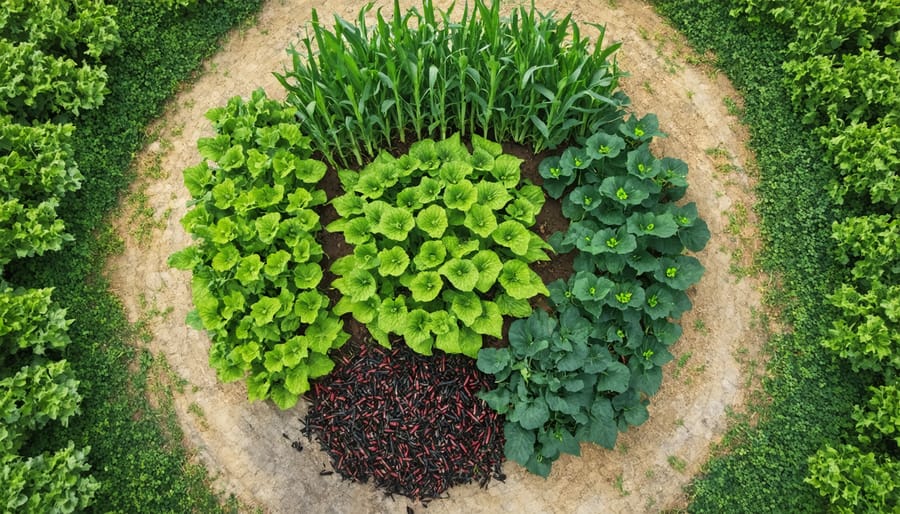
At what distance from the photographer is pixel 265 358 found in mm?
4719

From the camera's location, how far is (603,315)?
485 centimetres

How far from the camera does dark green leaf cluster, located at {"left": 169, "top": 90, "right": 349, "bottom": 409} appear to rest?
4.73 metres

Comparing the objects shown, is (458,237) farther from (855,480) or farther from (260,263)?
(855,480)

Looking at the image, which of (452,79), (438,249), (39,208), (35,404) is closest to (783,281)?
(438,249)

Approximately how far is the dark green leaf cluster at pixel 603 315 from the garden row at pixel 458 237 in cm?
2

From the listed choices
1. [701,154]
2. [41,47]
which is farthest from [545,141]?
[41,47]

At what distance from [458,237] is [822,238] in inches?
131

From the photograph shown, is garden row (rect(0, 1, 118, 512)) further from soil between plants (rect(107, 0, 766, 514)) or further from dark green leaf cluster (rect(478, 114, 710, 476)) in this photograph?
dark green leaf cluster (rect(478, 114, 710, 476))

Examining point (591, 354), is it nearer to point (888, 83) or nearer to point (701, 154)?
point (701, 154)

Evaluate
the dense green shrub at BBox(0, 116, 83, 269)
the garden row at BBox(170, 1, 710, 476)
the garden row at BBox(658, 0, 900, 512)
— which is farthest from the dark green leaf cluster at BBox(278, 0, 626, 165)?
the dense green shrub at BBox(0, 116, 83, 269)

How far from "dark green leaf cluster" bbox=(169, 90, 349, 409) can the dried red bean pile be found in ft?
1.23

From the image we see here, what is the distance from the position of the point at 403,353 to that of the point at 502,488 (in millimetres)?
1374

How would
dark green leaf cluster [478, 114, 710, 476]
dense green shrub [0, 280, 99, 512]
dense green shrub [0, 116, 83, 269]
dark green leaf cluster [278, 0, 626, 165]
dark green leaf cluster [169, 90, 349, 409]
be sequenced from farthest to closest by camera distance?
dense green shrub [0, 116, 83, 269]
dark green leaf cluster [278, 0, 626, 165]
dark green leaf cluster [169, 90, 349, 409]
dark green leaf cluster [478, 114, 710, 476]
dense green shrub [0, 280, 99, 512]

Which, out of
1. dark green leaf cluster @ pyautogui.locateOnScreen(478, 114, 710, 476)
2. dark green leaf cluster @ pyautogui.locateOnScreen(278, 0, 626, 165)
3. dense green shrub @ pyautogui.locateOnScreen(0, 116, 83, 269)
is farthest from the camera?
dense green shrub @ pyautogui.locateOnScreen(0, 116, 83, 269)
